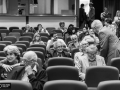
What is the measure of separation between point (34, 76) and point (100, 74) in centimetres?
96

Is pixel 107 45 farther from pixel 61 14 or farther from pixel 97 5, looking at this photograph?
pixel 97 5

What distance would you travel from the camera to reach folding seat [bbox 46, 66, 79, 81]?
435cm


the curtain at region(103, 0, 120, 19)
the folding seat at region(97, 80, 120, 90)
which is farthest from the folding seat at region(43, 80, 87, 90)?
the curtain at region(103, 0, 120, 19)

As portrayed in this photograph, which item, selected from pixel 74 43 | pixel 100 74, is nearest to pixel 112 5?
pixel 74 43

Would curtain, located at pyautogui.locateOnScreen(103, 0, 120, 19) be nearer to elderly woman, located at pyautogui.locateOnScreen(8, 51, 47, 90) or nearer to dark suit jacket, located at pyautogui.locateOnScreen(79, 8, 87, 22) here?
dark suit jacket, located at pyautogui.locateOnScreen(79, 8, 87, 22)

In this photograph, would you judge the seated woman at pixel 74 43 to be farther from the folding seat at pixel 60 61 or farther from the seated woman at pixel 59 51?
the folding seat at pixel 60 61

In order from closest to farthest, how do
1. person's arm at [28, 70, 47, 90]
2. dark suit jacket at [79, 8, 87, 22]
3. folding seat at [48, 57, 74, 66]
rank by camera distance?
person's arm at [28, 70, 47, 90] → folding seat at [48, 57, 74, 66] → dark suit jacket at [79, 8, 87, 22]

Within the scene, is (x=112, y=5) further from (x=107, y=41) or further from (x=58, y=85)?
(x=58, y=85)

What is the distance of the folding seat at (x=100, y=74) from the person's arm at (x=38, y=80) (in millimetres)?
626

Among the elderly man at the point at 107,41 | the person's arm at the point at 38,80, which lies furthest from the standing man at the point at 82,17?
the person's arm at the point at 38,80

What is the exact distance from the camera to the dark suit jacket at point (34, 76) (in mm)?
4121

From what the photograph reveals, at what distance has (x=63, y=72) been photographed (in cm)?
438

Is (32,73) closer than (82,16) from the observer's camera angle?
Yes

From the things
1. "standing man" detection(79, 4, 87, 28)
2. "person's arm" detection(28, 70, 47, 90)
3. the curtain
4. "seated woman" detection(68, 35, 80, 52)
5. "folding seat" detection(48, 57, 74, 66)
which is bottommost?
"person's arm" detection(28, 70, 47, 90)
